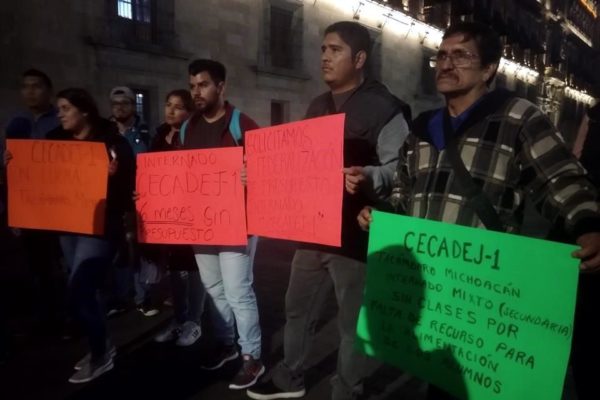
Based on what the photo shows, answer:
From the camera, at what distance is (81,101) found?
109 inches

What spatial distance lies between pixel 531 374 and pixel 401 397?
1489 millimetres

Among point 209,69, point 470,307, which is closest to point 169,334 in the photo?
point 209,69

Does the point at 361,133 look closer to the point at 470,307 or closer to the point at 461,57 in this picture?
the point at 461,57

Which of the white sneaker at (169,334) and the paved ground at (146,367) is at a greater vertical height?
the white sneaker at (169,334)

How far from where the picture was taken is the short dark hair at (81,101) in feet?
8.96

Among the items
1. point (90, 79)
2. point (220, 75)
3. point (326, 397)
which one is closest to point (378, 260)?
point (326, 397)

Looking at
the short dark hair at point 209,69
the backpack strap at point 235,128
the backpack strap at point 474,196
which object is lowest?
the backpack strap at point 474,196

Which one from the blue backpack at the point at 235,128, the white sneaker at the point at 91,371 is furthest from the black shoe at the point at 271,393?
the blue backpack at the point at 235,128

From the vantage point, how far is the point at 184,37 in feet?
36.3

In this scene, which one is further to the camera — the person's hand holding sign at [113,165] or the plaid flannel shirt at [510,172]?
the person's hand holding sign at [113,165]

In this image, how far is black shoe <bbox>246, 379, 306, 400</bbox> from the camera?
8.59ft

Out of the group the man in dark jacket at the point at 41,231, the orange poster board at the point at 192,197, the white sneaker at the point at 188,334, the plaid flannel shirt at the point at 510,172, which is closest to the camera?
the plaid flannel shirt at the point at 510,172

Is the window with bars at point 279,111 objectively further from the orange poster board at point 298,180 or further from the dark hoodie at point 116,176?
the orange poster board at point 298,180

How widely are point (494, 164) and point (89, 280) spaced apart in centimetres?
243
